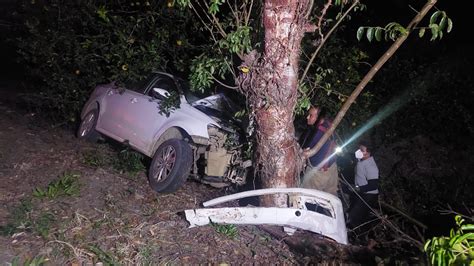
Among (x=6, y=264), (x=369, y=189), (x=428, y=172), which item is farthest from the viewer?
(x=428, y=172)

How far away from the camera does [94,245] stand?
173 inches

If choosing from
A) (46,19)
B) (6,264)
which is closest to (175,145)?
(6,264)

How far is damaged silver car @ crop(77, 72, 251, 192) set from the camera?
20.4ft

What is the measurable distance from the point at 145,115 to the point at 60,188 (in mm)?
2016

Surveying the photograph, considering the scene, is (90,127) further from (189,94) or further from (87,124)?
(189,94)

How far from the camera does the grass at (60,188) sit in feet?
17.7

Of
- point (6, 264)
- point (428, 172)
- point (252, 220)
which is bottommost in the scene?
point (6, 264)

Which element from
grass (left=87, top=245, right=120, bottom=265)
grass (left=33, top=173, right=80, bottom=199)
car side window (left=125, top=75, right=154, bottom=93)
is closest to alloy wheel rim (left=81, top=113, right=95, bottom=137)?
car side window (left=125, top=75, right=154, bottom=93)

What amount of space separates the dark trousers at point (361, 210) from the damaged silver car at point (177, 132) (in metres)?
2.00

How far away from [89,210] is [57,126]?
4.82 metres

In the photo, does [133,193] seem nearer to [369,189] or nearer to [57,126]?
[369,189]

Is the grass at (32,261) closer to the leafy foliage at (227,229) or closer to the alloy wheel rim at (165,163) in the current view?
the leafy foliage at (227,229)

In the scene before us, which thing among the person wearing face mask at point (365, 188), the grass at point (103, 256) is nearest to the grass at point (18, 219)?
the grass at point (103, 256)

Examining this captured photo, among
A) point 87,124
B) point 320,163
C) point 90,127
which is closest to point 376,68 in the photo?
point 320,163
